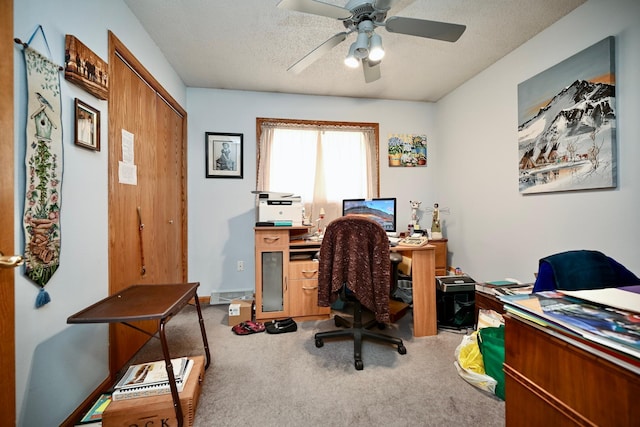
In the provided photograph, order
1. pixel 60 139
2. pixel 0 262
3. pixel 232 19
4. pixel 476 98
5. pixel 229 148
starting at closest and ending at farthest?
pixel 0 262 < pixel 60 139 < pixel 232 19 < pixel 476 98 < pixel 229 148

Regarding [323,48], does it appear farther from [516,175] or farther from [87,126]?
[516,175]

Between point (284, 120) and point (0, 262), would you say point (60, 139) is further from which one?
point (284, 120)

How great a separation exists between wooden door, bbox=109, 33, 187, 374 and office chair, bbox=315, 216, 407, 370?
1372 millimetres

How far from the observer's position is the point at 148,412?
1.16m

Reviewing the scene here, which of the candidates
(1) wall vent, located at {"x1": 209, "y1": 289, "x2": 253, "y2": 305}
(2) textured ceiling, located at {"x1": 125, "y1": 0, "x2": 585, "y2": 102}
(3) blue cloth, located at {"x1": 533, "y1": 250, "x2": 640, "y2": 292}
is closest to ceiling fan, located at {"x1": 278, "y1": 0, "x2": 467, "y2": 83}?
(2) textured ceiling, located at {"x1": 125, "y1": 0, "x2": 585, "y2": 102}

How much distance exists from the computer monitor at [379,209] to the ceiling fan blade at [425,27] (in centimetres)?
139

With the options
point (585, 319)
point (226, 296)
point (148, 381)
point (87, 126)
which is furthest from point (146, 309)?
point (226, 296)

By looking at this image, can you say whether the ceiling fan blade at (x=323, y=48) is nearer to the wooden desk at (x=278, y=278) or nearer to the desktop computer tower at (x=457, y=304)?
the wooden desk at (x=278, y=278)

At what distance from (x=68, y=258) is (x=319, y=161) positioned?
2.47 metres

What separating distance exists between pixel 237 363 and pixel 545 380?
5.72 feet

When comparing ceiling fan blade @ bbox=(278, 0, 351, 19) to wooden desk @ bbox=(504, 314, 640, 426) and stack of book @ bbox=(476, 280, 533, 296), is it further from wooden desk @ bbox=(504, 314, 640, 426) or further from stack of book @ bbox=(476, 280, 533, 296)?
stack of book @ bbox=(476, 280, 533, 296)

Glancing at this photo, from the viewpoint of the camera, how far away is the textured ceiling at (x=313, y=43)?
5.88ft

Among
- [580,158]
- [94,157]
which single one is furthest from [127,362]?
[580,158]

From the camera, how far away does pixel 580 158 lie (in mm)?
1759
